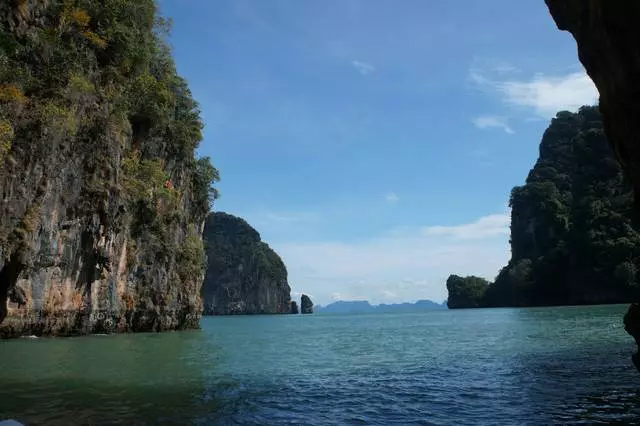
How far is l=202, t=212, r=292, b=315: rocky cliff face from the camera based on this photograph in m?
177

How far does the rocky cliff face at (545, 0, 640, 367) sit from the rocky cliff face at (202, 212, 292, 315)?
16666 cm

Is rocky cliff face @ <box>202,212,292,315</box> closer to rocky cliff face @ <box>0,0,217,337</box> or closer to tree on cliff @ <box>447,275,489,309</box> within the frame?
tree on cliff @ <box>447,275,489,309</box>

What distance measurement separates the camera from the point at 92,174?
29.0 metres

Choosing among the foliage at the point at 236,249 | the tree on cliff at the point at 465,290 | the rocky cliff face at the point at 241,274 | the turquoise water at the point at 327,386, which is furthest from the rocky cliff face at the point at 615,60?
the foliage at the point at 236,249

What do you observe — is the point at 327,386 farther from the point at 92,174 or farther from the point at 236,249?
the point at 236,249

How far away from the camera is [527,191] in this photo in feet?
331

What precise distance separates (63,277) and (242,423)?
2209cm

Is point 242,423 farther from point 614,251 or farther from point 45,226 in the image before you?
point 614,251

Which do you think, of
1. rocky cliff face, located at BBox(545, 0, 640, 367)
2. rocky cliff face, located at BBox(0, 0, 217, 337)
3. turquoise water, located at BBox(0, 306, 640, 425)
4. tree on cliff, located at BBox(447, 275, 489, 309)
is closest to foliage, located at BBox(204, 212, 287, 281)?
tree on cliff, located at BBox(447, 275, 489, 309)

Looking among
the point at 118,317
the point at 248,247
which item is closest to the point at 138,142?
the point at 118,317

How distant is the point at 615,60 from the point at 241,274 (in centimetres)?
17648

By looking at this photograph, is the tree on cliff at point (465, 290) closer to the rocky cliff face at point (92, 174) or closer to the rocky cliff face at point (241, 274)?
the rocky cliff face at point (241, 274)

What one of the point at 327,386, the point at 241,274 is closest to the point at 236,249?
the point at 241,274

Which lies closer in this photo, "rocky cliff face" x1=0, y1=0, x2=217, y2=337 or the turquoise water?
the turquoise water
